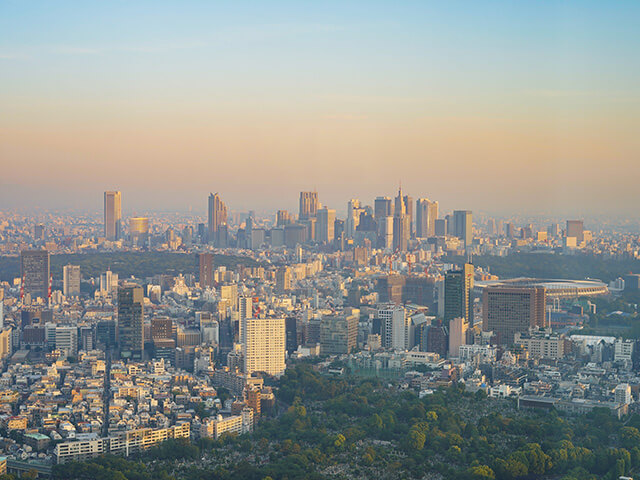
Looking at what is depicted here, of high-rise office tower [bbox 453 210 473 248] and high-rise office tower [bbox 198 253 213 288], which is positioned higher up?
high-rise office tower [bbox 453 210 473 248]

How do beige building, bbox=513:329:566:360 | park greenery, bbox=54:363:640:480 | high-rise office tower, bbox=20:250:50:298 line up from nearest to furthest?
1. park greenery, bbox=54:363:640:480
2. beige building, bbox=513:329:566:360
3. high-rise office tower, bbox=20:250:50:298

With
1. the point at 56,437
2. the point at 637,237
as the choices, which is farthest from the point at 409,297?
the point at 56,437

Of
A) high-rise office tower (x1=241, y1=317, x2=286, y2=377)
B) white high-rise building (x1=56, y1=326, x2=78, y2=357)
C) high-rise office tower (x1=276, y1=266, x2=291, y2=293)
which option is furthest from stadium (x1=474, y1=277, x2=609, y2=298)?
white high-rise building (x1=56, y1=326, x2=78, y2=357)

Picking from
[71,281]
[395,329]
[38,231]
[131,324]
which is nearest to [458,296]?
[395,329]

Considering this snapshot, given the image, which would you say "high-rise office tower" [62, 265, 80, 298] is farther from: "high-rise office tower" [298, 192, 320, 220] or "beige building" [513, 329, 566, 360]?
"beige building" [513, 329, 566, 360]

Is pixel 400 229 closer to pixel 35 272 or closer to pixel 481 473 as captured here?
pixel 35 272
